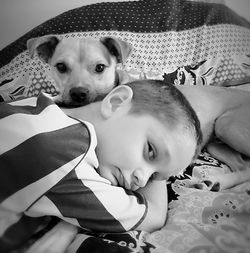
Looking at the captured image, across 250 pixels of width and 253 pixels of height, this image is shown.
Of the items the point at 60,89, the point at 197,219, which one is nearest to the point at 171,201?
the point at 197,219

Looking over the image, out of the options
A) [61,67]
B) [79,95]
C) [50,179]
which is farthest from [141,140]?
[61,67]

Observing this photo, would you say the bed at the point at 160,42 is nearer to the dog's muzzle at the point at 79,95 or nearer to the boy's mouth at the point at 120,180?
the dog's muzzle at the point at 79,95

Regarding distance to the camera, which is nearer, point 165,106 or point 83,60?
point 165,106

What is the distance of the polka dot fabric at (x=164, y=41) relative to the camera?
200 cm

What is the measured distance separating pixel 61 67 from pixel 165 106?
1.03 meters

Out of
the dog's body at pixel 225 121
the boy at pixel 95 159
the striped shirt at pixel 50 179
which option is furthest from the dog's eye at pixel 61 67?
the striped shirt at pixel 50 179

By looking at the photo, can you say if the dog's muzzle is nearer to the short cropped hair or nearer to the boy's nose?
the short cropped hair

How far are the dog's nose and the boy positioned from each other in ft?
1.92

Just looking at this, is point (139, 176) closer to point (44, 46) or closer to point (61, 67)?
point (61, 67)

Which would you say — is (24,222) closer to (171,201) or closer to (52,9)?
(171,201)

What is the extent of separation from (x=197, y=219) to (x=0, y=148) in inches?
22.7

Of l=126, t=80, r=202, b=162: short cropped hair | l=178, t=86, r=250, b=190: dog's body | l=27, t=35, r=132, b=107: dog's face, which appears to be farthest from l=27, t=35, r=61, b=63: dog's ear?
l=126, t=80, r=202, b=162: short cropped hair

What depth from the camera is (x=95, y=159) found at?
0.86 m

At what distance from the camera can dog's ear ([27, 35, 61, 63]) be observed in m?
1.78
